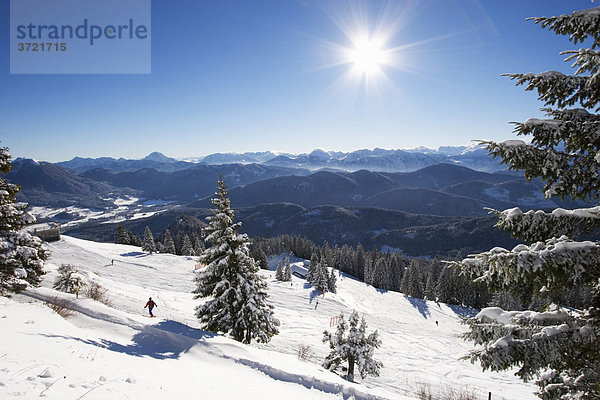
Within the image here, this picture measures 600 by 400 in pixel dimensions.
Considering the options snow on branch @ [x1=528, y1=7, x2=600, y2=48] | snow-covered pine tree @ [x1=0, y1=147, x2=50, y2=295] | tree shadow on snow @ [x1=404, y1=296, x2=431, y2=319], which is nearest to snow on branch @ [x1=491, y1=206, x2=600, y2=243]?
snow on branch @ [x1=528, y1=7, x2=600, y2=48]

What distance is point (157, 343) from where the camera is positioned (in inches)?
413

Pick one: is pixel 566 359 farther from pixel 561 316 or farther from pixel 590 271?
pixel 590 271

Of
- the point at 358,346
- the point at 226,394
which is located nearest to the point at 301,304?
the point at 358,346

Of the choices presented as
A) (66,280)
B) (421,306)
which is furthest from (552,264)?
(421,306)

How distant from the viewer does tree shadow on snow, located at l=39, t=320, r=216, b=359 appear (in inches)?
353

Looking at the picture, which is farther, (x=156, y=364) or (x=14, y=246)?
(x=14, y=246)

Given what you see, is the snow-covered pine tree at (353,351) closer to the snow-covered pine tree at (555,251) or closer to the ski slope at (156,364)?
the ski slope at (156,364)

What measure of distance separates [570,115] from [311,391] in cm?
885

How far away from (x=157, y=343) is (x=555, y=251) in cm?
1183

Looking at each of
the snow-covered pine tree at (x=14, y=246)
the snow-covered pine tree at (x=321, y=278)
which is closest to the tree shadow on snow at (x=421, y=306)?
the snow-covered pine tree at (x=321, y=278)

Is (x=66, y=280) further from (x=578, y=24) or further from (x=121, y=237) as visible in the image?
(x=121, y=237)

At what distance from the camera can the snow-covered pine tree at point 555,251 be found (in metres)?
4.27

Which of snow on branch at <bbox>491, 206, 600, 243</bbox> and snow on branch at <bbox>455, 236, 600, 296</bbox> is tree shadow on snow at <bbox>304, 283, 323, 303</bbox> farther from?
snow on branch at <bbox>455, 236, 600, 296</bbox>

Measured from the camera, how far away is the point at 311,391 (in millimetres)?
8305
